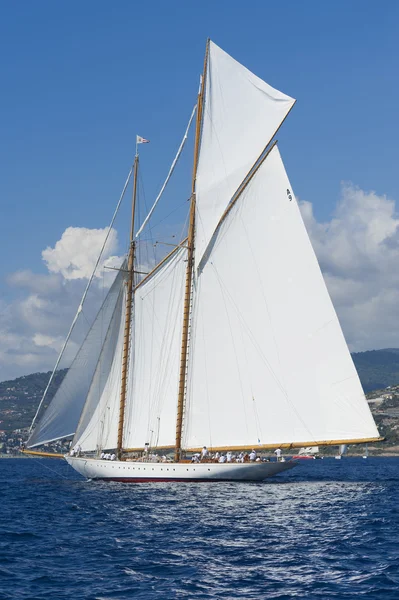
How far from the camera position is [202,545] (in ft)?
130

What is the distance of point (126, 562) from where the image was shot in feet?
117

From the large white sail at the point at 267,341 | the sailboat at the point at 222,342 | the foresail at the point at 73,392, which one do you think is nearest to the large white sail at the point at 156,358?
the sailboat at the point at 222,342

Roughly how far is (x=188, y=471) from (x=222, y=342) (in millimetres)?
11352

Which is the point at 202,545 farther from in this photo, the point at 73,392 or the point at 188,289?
the point at 188,289

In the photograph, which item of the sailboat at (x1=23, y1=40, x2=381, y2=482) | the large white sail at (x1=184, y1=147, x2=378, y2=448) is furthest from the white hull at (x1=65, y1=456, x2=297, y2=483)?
the large white sail at (x1=184, y1=147, x2=378, y2=448)

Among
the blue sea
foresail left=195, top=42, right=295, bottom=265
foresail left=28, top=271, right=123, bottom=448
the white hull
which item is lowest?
the blue sea

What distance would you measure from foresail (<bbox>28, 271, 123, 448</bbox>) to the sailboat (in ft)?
0.39

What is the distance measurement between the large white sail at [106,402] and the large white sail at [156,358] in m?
1.30

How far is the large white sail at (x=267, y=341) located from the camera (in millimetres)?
65062

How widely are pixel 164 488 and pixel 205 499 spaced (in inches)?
375

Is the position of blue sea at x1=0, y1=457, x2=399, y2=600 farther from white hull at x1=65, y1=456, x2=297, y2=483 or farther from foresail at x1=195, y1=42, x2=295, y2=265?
foresail at x1=195, y1=42, x2=295, y2=265

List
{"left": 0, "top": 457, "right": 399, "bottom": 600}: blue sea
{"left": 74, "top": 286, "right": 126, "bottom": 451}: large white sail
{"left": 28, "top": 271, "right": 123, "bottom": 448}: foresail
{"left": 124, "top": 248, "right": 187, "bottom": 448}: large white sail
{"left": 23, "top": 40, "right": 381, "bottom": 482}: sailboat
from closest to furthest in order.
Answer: {"left": 0, "top": 457, "right": 399, "bottom": 600}: blue sea → {"left": 23, "top": 40, "right": 381, "bottom": 482}: sailboat → {"left": 28, "top": 271, "right": 123, "bottom": 448}: foresail → {"left": 124, "top": 248, "right": 187, "bottom": 448}: large white sail → {"left": 74, "top": 286, "right": 126, "bottom": 451}: large white sail

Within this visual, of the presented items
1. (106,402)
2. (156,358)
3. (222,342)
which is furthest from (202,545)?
(106,402)

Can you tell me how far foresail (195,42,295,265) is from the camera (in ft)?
236
